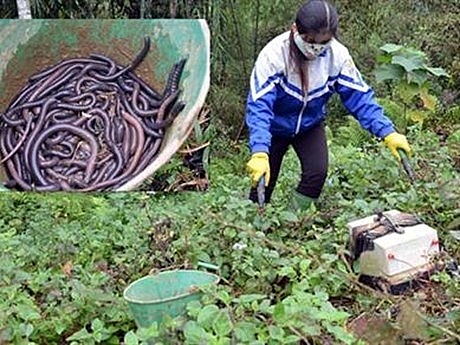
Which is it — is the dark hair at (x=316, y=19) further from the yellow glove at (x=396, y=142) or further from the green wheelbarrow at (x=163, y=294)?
the green wheelbarrow at (x=163, y=294)

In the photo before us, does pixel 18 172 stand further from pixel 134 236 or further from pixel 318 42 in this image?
pixel 318 42

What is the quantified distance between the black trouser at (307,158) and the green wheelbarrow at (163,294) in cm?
139

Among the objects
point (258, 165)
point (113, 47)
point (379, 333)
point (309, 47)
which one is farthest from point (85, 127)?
point (379, 333)

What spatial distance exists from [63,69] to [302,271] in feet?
7.99

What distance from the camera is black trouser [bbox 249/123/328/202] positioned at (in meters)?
4.07

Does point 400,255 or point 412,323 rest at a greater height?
point 412,323

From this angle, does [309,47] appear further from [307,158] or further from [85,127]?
[85,127]

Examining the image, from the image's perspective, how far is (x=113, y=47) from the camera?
4680 mm

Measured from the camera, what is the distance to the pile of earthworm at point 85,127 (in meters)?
4.19

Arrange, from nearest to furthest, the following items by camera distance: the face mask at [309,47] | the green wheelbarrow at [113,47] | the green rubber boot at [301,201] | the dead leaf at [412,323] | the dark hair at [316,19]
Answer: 1. the dead leaf at [412,323]
2. the dark hair at [316,19]
3. the face mask at [309,47]
4. the green rubber boot at [301,201]
5. the green wheelbarrow at [113,47]

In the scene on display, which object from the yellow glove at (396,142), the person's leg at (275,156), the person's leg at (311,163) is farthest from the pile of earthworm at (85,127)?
the yellow glove at (396,142)

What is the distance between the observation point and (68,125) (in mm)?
4305

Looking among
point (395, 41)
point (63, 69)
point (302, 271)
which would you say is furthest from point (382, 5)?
point (302, 271)

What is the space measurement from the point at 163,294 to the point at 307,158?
1.64m
